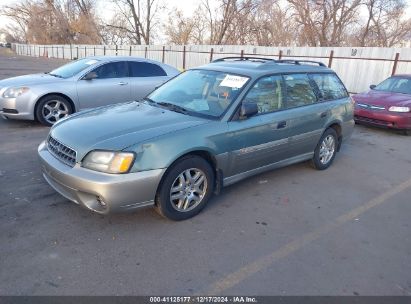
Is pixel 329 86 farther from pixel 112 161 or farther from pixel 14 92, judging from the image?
pixel 14 92

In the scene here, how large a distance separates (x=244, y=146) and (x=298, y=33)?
102 ft

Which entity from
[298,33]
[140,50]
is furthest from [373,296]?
[298,33]

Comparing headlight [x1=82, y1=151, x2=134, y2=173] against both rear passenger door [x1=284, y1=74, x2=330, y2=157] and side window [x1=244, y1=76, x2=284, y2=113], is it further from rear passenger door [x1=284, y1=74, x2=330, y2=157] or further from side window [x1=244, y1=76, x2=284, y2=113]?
rear passenger door [x1=284, y1=74, x2=330, y2=157]

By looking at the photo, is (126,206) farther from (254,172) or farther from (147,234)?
(254,172)

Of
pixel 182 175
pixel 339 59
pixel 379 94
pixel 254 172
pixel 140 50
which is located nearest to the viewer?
pixel 182 175

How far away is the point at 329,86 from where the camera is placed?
5.42 m

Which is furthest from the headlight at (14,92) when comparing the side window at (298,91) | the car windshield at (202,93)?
the side window at (298,91)

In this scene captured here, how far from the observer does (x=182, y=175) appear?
11.4 feet

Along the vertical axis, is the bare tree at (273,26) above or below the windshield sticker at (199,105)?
above

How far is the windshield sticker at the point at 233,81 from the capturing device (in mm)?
4086

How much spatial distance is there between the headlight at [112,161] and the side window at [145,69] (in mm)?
5036

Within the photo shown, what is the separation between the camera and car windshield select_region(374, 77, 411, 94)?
362 inches

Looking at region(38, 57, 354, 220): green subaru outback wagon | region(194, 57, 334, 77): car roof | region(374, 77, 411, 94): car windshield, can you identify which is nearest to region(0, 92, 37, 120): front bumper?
region(38, 57, 354, 220): green subaru outback wagon

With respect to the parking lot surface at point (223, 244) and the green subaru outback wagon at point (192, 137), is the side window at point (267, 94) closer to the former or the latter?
the green subaru outback wagon at point (192, 137)
